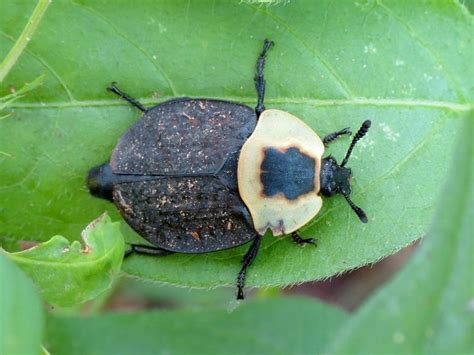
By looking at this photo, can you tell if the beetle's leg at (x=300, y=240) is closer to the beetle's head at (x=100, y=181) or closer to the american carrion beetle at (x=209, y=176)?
the american carrion beetle at (x=209, y=176)

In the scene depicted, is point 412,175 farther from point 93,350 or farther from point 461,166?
point 93,350

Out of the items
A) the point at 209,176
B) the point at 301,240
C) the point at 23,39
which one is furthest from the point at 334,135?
the point at 23,39

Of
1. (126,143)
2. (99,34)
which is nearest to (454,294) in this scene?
(126,143)

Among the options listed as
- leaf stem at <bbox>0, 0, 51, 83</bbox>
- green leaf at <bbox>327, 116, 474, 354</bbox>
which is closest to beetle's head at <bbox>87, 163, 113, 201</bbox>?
leaf stem at <bbox>0, 0, 51, 83</bbox>

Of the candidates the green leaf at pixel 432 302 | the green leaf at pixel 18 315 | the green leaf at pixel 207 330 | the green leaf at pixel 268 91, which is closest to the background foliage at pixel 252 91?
the green leaf at pixel 268 91

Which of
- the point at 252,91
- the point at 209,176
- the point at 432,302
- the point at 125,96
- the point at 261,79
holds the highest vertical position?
the point at 432,302

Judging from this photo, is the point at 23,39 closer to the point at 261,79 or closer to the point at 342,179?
the point at 261,79
